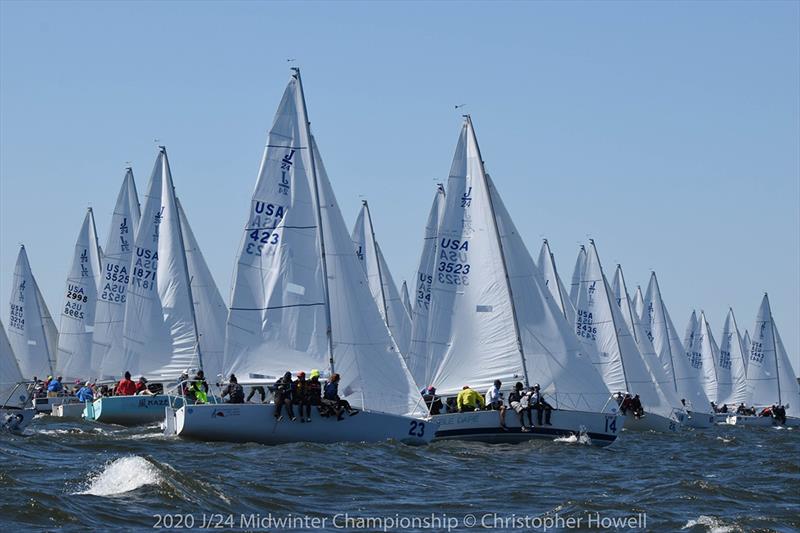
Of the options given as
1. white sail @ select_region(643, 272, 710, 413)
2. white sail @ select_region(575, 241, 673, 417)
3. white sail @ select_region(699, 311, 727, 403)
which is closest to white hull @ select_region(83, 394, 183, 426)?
white sail @ select_region(575, 241, 673, 417)

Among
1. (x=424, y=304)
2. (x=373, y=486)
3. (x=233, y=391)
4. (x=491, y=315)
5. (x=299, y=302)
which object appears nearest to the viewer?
(x=373, y=486)

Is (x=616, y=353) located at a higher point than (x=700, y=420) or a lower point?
higher

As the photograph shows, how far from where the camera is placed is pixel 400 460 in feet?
81.4

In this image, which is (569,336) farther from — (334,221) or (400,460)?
(400,460)

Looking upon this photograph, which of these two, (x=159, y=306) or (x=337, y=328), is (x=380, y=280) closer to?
(x=159, y=306)

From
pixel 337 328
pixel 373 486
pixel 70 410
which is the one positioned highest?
pixel 337 328

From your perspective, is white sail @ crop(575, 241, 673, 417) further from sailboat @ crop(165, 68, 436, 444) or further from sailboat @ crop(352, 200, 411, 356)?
sailboat @ crop(165, 68, 436, 444)

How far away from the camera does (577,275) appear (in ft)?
179

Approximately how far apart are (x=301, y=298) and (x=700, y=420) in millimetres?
31006

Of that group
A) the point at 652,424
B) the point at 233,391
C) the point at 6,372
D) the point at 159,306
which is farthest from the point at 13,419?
the point at 652,424

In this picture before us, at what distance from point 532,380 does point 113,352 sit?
1525 cm

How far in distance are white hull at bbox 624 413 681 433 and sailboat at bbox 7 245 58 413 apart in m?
24.1

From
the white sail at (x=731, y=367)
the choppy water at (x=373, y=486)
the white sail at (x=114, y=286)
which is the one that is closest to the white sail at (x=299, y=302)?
the choppy water at (x=373, y=486)

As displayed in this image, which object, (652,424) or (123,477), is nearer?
(123,477)
